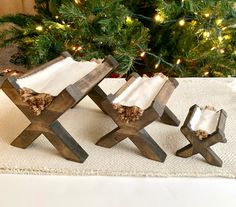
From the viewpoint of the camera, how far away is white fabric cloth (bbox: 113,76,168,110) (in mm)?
674

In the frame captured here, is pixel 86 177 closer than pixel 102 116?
Yes

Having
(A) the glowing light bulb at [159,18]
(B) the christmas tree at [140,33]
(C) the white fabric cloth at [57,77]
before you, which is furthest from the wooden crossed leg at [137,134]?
(A) the glowing light bulb at [159,18]

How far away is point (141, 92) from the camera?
717 mm

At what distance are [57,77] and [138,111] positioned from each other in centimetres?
19

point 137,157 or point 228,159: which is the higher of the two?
point 137,157

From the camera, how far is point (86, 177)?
25.8 inches

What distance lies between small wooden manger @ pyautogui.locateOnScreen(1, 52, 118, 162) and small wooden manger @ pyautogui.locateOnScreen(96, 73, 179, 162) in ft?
0.21

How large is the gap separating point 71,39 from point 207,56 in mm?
535

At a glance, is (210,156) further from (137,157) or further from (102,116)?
(102,116)

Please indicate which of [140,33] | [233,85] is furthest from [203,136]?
[140,33]

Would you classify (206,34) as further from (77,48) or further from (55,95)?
(55,95)

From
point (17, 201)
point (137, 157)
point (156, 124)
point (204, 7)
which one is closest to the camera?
point (17, 201)

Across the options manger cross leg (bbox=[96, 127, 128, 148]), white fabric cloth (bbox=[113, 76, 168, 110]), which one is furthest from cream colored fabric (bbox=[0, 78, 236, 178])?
white fabric cloth (bbox=[113, 76, 168, 110])

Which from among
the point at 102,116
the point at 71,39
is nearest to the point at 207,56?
the point at 71,39
